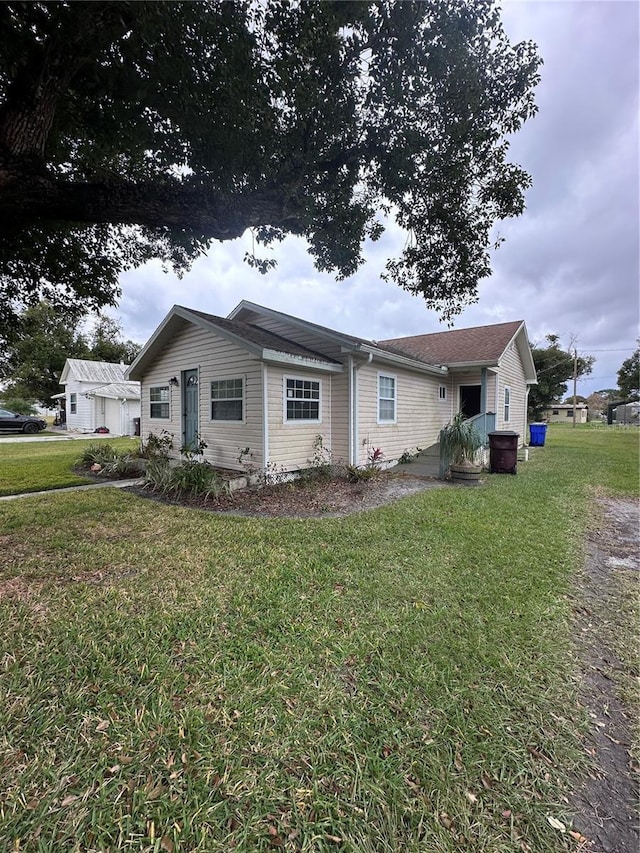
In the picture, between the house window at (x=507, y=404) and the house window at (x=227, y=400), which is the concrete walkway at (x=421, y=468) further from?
the house window at (x=507, y=404)

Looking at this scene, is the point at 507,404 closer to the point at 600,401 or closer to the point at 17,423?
the point at 17,423

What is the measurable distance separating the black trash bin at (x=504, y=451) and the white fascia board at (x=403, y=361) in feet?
9.49

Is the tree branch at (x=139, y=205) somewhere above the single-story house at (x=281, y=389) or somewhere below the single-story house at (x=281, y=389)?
above

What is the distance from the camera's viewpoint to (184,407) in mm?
10375

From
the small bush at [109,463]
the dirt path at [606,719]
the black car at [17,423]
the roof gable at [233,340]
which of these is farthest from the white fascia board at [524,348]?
the black car at [17,423]

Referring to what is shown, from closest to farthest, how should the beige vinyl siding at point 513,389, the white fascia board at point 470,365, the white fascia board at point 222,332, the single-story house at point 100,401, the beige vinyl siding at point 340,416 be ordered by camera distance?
the white fascia board at point 222,332, the beige vinyl siding at point 340,416, the white fascia board at point 470,365, the beige vinyl siding at point 513,389, the single-story house at point 100,401

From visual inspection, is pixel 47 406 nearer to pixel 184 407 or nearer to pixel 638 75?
pixel 184 407

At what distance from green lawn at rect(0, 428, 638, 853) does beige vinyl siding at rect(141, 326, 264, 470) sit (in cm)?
408

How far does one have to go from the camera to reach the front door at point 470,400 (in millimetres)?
14997

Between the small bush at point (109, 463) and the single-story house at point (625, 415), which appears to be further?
the single-story house at point (625, 415)

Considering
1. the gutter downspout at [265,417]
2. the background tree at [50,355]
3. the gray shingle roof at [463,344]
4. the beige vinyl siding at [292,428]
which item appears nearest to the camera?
the gutter downspout at [265,417]

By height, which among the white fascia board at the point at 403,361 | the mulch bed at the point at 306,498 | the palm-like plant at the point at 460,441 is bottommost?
the mulch bed at the point at 306,498

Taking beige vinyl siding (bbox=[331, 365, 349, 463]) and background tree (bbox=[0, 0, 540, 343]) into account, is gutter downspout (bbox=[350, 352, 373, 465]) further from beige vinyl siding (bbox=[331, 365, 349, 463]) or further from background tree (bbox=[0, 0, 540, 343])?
background tree (bbox=[0, 0, 540, 343])

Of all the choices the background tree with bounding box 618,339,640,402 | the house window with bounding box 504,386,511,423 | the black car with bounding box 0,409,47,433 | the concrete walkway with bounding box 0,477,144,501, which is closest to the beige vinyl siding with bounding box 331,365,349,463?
the concrete walkway with bounding box 0,477,144,501
